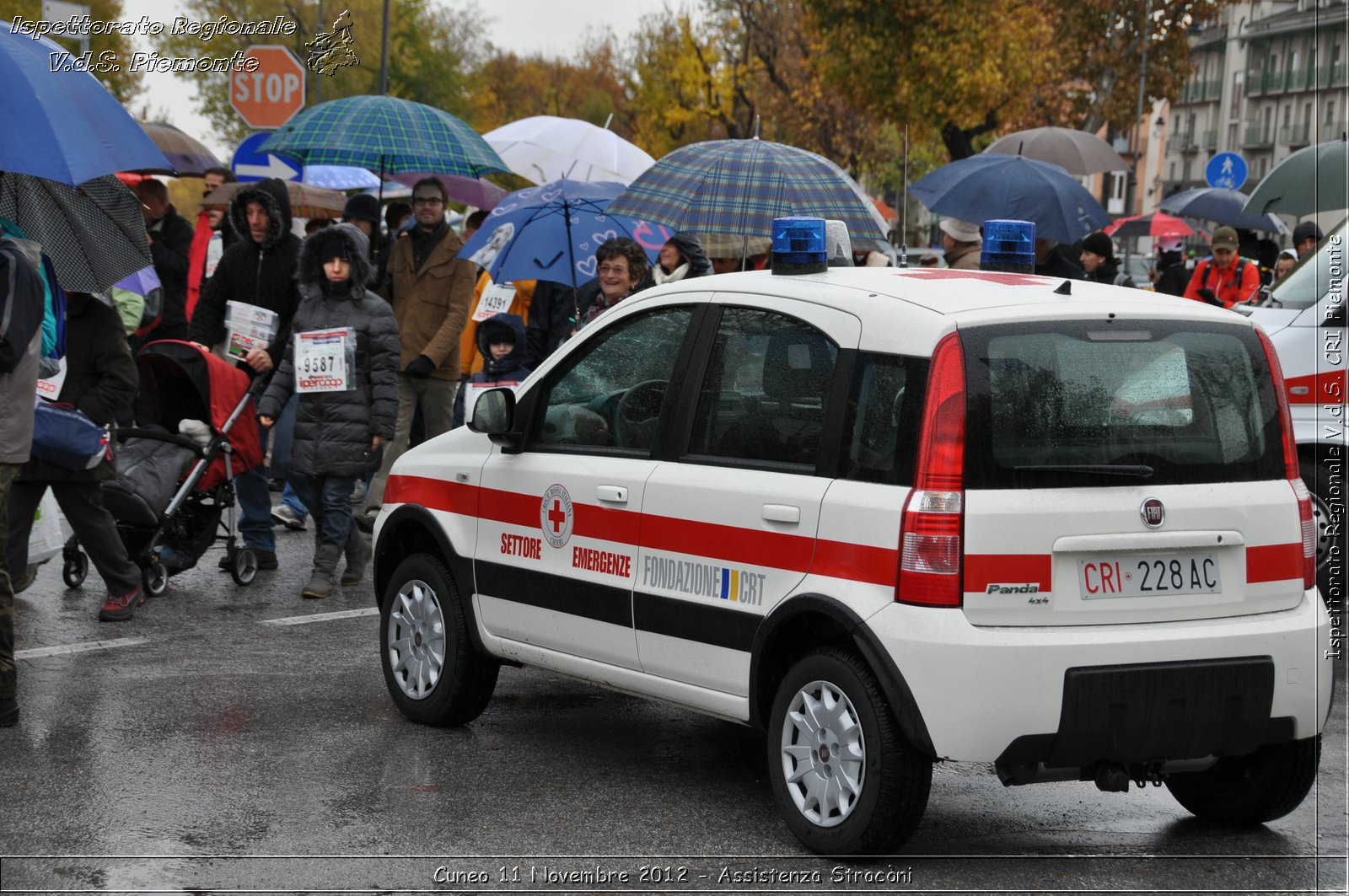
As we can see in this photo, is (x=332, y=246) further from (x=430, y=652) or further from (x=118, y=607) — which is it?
(x=430, y=652)

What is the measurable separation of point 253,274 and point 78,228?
2.59m

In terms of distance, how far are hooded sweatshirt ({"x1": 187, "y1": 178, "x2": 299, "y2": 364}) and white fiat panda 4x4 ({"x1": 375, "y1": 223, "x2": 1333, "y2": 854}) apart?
530 cm

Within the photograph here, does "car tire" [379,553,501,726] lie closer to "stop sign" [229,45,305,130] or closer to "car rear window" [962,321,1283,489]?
"car rear window" [962,321,1283,489]

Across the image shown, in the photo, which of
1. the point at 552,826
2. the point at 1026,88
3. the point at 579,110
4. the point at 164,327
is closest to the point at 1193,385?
the point at 552,826

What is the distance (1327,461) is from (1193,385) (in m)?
5.00

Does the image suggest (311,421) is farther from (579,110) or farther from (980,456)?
(579,110)

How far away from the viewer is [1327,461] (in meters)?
9.70

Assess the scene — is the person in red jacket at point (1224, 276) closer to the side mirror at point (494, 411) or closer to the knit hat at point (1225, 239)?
the knit hat at point (1225, 239)

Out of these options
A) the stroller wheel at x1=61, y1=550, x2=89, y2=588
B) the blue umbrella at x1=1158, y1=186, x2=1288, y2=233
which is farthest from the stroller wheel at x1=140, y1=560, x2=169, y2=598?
the blue umbrella at x1=1158, y1=186, x2=1288, y2=233

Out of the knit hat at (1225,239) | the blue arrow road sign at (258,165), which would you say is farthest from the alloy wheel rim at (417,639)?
the blue arrow road sign at (258,165)

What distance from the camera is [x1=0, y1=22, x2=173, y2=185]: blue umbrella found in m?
6.67

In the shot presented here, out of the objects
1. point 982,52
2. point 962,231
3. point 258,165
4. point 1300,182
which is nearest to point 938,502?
point 962,231

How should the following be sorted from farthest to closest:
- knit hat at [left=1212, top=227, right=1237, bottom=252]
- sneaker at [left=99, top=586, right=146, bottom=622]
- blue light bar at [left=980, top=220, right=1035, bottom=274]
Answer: knit hat at [left=1212, top=227, right=1237, bottom=252] < sneaker at [left=99, top=586, right=146, bottom=622] < blue light bar at [left=980, top=220, right=1035, bottom=274]

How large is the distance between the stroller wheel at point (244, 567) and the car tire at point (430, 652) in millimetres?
3003
